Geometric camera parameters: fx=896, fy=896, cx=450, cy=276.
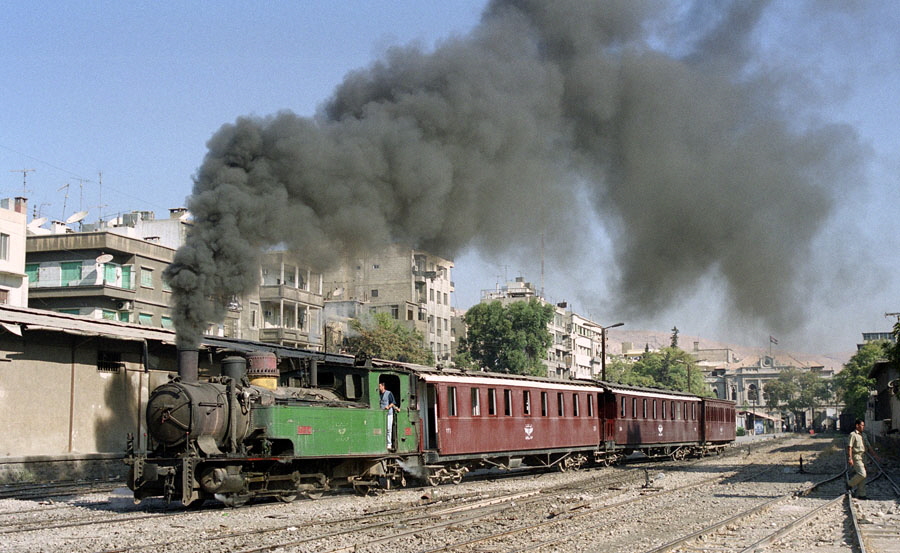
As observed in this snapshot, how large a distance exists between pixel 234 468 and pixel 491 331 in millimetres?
55248

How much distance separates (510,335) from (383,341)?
18.6 m

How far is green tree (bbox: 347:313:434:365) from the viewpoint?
50.8m

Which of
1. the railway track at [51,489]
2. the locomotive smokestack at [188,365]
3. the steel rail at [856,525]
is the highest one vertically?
the locomotive smokestack at [188,365]

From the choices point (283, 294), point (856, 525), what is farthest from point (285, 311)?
point (856, 525)

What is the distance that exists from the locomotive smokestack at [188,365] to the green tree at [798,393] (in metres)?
114

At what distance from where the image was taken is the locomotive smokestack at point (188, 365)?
14180mm

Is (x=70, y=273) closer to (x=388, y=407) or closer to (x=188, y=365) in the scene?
(x=388, y=407)

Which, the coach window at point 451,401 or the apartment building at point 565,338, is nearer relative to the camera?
the coach window at point 451,401

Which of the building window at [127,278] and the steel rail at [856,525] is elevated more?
the building window at [127,278]

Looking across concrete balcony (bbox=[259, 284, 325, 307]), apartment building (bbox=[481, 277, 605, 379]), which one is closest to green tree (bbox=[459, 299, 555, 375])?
apartment building (bbox=[481, 277, 605, 379])

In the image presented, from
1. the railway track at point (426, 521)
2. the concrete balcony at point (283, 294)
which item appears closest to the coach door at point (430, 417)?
the railway track at point (426, 521)

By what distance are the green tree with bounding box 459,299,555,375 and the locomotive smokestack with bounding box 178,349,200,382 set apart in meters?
53.6

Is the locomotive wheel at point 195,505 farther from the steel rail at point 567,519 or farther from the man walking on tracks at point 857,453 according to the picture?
the man walking on tracks at point 857,453

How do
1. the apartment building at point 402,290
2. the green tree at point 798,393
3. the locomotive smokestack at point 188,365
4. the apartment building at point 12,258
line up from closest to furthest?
the locomotive smokestack at point 188,365
the apartment building at point 12,258
the apartment building at point 402,290
the green tree at point 798,393
